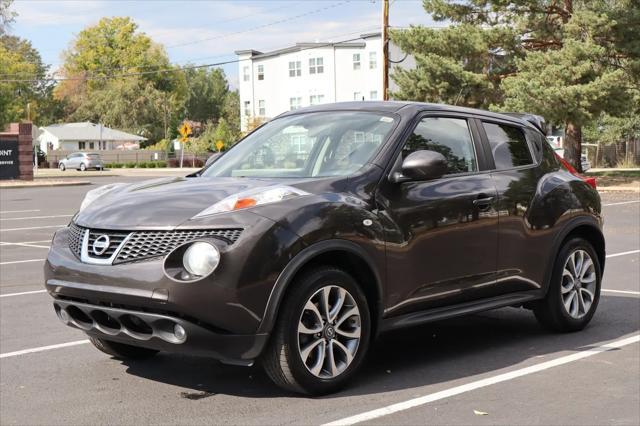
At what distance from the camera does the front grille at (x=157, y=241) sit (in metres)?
4.89

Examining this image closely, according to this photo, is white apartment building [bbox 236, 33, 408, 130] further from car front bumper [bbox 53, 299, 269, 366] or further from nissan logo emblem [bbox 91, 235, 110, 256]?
car front bumper [bbox 53, 299, 269, 366]

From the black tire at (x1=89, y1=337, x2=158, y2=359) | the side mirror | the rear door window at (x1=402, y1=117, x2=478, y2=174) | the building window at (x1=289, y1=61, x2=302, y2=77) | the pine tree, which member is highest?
the building window at (x1=289, y1=61, x2=302, y2=77)

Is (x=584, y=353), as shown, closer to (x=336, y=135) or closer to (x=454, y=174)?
(x=454, y=174)

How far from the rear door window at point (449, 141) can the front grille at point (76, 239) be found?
2.16m

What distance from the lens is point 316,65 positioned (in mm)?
75125

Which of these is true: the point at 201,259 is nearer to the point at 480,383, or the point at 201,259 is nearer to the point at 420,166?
the point at 420,166

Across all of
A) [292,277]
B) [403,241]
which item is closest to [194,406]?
[292,277]

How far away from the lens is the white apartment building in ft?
236

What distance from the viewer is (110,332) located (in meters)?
5.14

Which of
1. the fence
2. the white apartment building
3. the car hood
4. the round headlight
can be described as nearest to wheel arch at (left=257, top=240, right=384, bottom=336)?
the round headlight

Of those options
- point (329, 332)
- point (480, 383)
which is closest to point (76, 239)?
point (329, 332)

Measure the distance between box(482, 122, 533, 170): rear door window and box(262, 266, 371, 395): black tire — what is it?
1.95m

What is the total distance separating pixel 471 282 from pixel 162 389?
2165 mm

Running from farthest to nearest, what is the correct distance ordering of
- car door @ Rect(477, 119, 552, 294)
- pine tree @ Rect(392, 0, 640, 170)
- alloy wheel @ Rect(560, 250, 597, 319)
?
pine tree @ Rect(392, 0, 640, 170)
alloy wheel @ Rect(560, 250, 597, 319)
car door @ Rect(477, 119, 552, 294)
